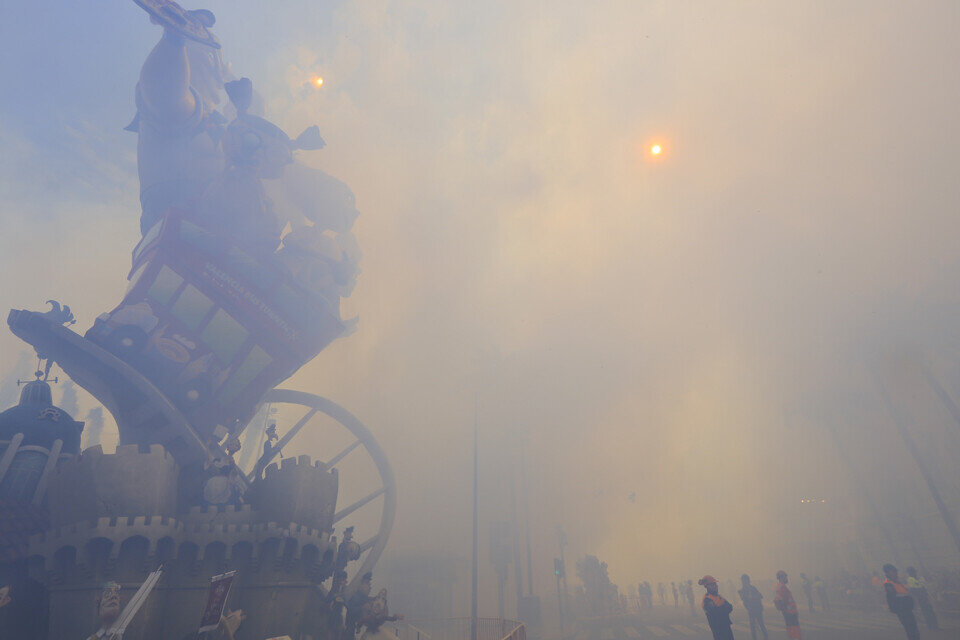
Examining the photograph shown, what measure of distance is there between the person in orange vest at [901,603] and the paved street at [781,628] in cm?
203

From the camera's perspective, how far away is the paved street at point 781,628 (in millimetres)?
13477

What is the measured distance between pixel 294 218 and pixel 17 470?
16.7 metres

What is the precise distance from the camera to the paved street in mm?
13477

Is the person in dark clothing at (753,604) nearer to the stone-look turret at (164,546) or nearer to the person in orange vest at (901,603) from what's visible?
the person in orange vest at (901,603)

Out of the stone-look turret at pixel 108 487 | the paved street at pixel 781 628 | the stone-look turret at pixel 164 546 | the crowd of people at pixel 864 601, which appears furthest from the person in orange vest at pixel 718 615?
the stone-look turret at pixel 108 487

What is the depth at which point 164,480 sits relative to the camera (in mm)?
14969

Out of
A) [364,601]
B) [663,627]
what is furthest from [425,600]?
[364,601]

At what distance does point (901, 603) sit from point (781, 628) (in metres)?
7.27

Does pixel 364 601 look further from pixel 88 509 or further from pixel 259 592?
pixel 88 509

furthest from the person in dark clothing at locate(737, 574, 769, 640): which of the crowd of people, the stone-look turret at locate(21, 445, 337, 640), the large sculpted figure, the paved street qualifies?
the large sculpted figure

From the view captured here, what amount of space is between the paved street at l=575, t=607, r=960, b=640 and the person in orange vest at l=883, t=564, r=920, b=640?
2.03 metres

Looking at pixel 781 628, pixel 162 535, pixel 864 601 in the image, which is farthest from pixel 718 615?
pixel 864 601

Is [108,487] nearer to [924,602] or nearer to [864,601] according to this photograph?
[924,602]

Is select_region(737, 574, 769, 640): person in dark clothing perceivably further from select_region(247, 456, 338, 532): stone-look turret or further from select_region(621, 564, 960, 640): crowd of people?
select_region(247, 456, 338, 532): stone-look turret
